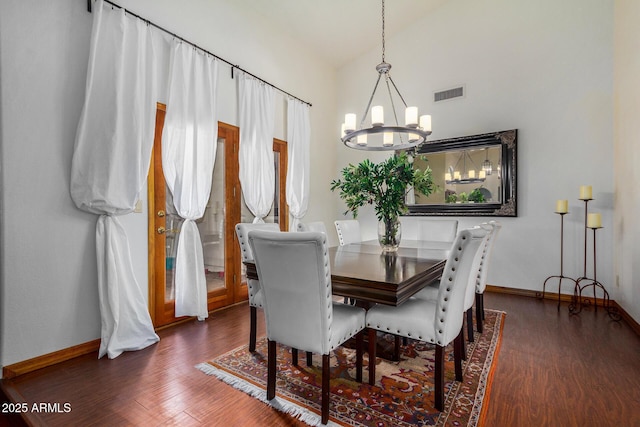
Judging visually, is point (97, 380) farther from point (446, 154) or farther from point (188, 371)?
point (446, 154)

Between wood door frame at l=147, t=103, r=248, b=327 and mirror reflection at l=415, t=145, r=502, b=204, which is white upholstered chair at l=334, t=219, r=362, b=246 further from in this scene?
mirror reflection at l=415, t=145, r=502, b=204

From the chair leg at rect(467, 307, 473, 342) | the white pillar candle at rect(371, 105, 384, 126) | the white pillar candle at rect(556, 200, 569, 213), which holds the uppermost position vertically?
the white pillar candle at rect(371, 105, 384, 126)

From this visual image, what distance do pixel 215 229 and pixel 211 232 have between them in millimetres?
62

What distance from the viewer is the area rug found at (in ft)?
5.67

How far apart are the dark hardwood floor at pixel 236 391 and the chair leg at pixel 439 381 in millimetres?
244

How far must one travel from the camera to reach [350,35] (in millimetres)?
5082

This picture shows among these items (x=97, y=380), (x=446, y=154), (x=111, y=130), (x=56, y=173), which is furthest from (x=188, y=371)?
(x=446, y=154)

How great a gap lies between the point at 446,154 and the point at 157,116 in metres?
3.96

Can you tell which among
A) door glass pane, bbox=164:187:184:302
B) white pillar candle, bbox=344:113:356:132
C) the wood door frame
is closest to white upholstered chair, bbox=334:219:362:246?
white pillar candle, bbox=344:113:356:132

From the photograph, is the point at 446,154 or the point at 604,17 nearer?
the point at 604,17

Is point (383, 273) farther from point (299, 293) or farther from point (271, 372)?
point (271, 372)

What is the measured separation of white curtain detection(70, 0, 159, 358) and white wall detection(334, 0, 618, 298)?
3920 mm

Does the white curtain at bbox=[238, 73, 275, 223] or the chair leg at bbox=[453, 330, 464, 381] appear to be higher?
the white curtain at bbox=[238, 73, 275, 223]

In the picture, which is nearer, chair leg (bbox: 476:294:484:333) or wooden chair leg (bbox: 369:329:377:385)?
wooden chair leg (bbox: 369:329:377:385)
